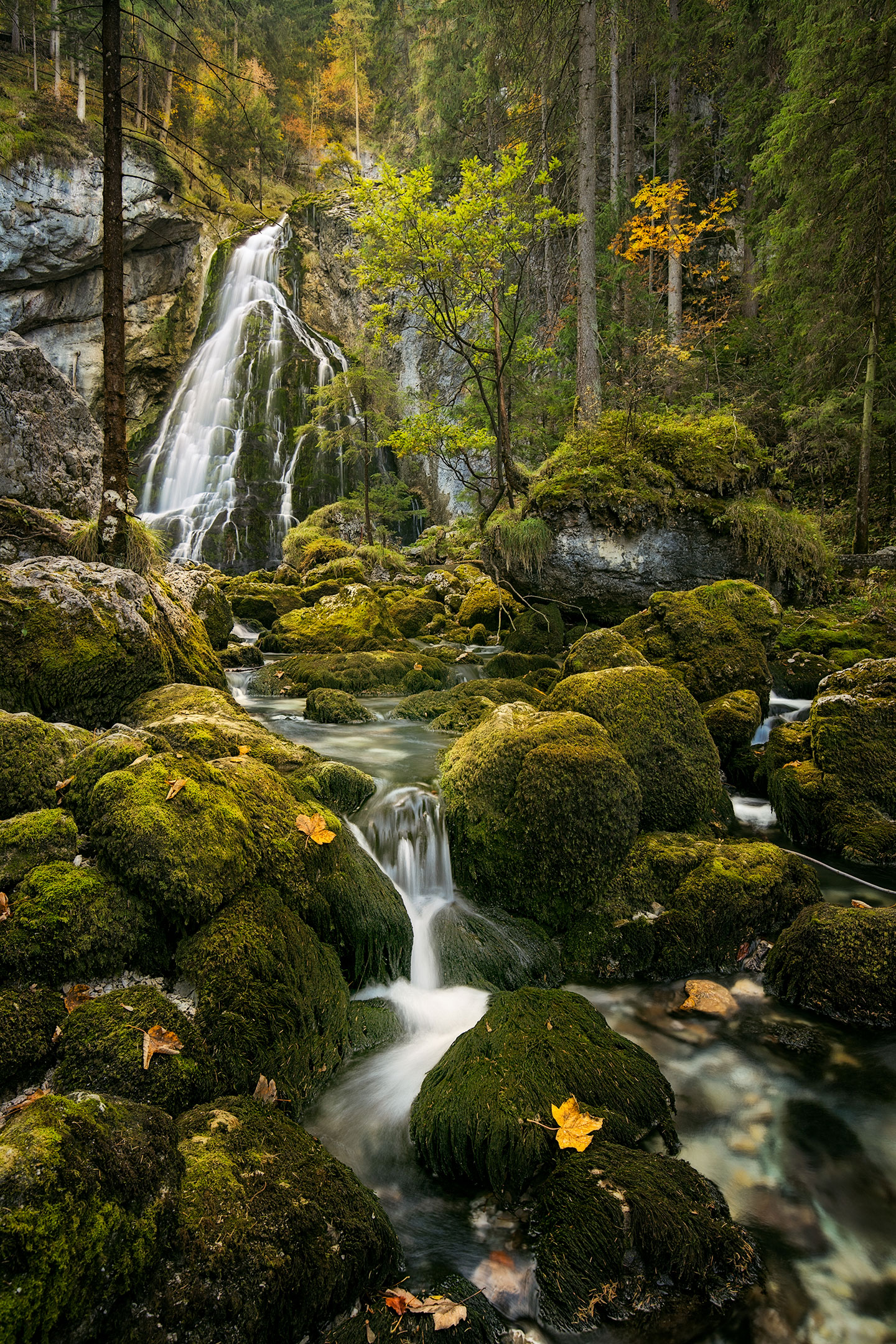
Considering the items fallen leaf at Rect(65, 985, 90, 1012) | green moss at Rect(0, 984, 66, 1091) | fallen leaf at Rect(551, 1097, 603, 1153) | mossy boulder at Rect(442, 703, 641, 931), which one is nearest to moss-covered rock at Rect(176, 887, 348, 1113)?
fallen leaf at Rect(65, 985, 90, 1012)

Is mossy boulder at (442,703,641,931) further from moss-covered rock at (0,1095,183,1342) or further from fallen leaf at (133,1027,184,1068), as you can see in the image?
moss-covered rock at (0,1095,183,1342)

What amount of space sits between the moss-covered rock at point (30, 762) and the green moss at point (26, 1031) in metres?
1.21

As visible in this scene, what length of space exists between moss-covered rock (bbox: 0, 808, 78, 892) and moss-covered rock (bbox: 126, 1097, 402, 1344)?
4.41 feet

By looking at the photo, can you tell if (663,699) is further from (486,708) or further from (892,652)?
(892,652)

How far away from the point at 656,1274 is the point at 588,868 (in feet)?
7.82

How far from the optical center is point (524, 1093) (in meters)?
2.82

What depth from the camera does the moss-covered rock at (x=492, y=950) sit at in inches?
165

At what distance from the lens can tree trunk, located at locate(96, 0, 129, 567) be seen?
5941 millimetres

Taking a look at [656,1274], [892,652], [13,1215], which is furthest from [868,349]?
[13,1215]

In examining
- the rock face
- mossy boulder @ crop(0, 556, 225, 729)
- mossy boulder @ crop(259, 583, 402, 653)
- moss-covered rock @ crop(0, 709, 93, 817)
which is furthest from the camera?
mossy boulder @ crop(259, 583, 402, 653)

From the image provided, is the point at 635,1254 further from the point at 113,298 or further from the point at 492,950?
the point at 113,298

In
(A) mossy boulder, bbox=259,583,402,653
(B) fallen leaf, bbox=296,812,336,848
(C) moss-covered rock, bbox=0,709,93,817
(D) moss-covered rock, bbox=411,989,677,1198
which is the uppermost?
(A) mossy boulder, bbox=259,583,402,653

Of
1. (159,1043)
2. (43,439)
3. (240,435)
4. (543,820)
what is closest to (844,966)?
(543,820)

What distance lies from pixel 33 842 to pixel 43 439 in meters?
7.63
